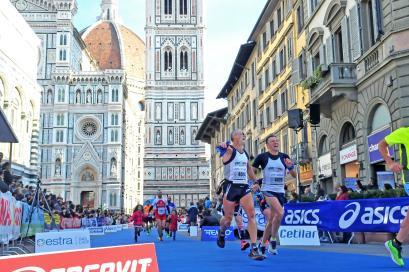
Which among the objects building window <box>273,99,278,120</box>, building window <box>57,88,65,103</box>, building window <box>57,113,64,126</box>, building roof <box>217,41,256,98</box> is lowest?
building window <box>273,99,278,120</box>

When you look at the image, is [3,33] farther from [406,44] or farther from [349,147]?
[406,44]

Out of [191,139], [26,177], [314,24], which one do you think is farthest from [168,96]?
[314,24]

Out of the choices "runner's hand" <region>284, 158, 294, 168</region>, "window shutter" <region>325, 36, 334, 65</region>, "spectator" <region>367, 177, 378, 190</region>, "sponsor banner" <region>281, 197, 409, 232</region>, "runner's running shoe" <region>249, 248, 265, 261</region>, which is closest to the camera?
"runner's running shoe" <region>249, 248, 265, 261</region>

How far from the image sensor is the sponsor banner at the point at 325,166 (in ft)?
78.8

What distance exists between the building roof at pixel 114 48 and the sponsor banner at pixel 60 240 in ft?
451

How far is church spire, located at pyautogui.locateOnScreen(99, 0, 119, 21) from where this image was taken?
16238cm

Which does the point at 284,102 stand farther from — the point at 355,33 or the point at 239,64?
the point at 239,64

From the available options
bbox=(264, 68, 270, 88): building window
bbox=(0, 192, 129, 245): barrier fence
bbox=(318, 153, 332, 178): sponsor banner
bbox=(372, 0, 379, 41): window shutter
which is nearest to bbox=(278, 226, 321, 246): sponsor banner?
bbox=(0, 192, 129, 245): barrier fence

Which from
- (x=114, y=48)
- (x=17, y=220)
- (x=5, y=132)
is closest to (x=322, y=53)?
(x=5, y=132)

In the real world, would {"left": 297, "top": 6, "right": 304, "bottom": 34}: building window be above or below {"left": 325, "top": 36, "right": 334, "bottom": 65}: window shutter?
above

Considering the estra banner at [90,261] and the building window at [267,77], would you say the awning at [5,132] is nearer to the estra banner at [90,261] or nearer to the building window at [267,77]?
the estra banner at [90,261]

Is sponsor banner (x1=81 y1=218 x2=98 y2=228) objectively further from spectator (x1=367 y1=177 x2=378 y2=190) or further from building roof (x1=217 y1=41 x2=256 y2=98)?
spectator (x1=367 y1=177 x2=378 y2=190)

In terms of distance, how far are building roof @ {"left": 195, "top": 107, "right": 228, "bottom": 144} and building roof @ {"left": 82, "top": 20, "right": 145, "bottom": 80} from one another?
7844 cm

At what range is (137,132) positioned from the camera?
439ft
